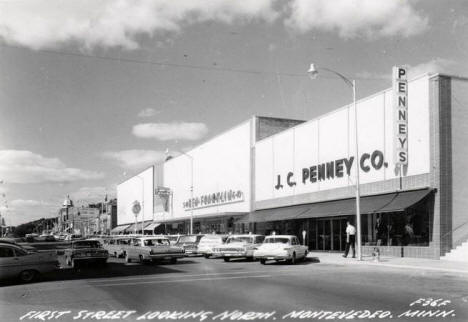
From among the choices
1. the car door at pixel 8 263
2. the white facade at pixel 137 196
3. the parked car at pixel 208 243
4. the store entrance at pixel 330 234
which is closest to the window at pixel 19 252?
the car door at pixel 8 263

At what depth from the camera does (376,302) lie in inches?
Result: 442

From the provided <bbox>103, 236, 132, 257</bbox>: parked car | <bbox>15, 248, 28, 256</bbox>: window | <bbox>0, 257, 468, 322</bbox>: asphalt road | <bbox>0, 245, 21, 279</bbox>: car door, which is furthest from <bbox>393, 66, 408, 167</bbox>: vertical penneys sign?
<bbox>0, 245, 21, 279</bbox>: car door

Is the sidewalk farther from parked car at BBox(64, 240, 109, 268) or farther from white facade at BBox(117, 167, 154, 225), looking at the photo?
white facade at BBox(117, 167, 154, 225)

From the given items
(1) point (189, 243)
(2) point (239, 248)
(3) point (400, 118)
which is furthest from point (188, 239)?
(3) point (400, 118)

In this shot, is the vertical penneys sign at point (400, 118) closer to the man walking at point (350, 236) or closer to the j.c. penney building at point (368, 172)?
the j.c. penney building at point (368, 172)

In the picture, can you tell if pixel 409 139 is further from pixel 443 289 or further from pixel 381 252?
pixel 443 289

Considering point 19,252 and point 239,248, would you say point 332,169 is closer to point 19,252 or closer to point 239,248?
point 239,248

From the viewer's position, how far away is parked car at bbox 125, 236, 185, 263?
24.3 meters

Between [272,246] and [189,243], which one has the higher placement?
[272,246]

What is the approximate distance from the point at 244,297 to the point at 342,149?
20990 millimetres

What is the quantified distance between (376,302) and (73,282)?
977 cm

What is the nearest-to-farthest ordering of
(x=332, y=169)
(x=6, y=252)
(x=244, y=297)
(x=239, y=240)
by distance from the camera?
(x=244, y=297) < (x=6, y=252) < (x=239, y=240) < (x=332, y=169)

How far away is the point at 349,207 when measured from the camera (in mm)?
29219

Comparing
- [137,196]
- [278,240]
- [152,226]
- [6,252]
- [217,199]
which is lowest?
[152,226]
